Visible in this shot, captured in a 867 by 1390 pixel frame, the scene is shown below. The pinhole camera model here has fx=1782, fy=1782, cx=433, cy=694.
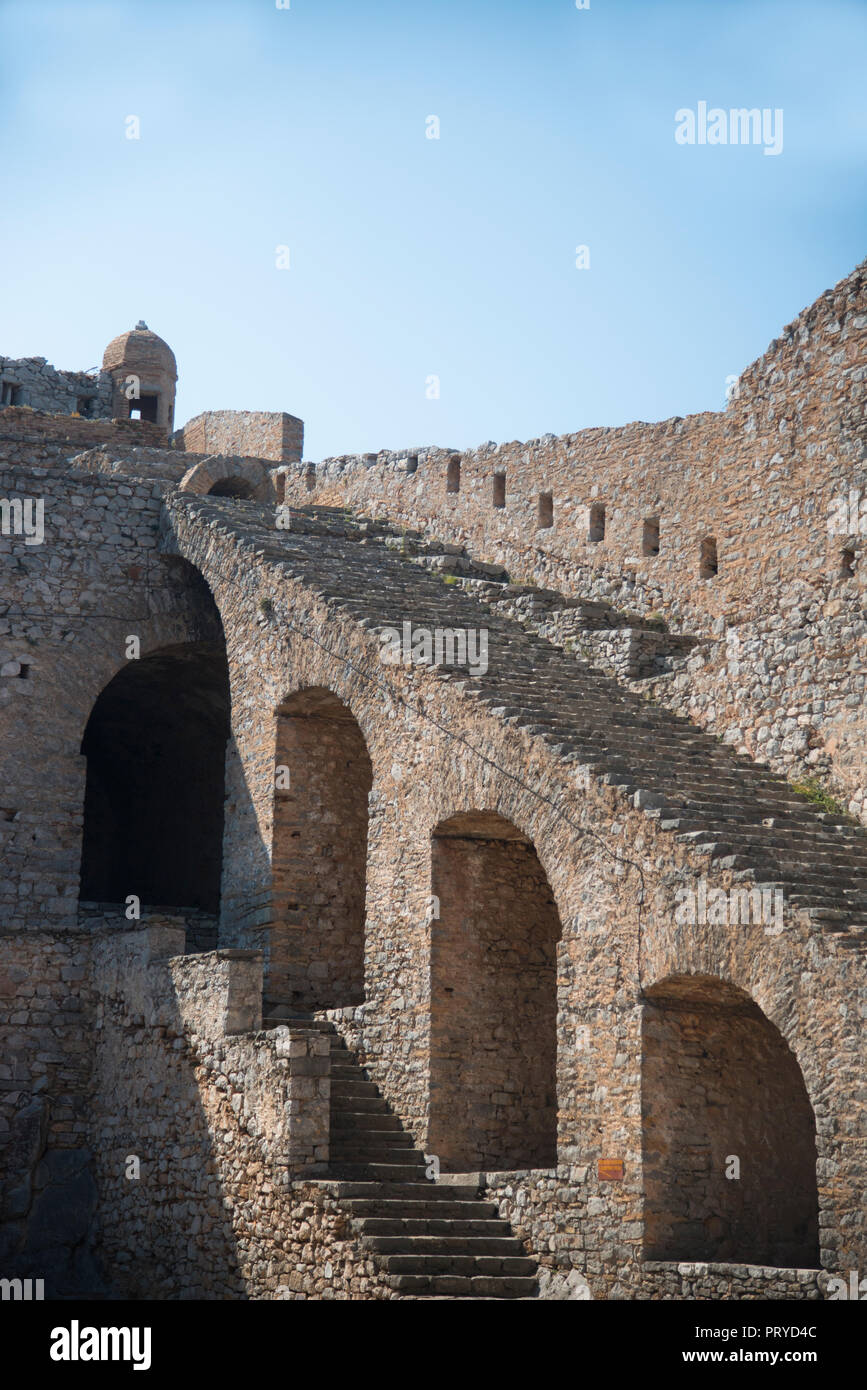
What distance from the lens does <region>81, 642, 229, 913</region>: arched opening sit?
65.7ft

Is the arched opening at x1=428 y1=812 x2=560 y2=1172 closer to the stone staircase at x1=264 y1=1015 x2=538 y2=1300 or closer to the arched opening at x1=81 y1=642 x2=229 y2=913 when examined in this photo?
the stone staircase at x1=264 y1=1015 x2=538 y2=1300

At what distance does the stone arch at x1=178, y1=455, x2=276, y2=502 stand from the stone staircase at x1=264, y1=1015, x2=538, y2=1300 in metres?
12.0

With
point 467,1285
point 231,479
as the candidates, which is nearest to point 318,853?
point 467,1285

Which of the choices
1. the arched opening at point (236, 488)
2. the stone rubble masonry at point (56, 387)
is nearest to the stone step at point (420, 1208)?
the arched opening at point (236, 488)

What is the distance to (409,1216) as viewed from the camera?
39.4 feet

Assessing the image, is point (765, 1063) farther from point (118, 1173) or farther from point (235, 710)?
point (235, 710)

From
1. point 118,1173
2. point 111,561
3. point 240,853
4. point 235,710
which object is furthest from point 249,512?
point 118,1173

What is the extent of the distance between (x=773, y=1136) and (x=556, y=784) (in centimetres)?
273

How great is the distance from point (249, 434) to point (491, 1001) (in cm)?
1536

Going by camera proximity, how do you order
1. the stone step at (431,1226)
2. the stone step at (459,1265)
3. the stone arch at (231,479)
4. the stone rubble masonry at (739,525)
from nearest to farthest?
the stone step at (459,1265), the stone step at (431,1226), the stone rubble masonry at (739,525), the stone arch at (231,479)

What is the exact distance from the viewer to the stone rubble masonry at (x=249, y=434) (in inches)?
1040

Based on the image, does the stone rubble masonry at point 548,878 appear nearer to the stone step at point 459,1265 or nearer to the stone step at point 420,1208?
the stone step at point 459,1265

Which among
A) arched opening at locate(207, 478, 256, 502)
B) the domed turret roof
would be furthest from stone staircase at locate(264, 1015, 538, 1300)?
the domed turret roof

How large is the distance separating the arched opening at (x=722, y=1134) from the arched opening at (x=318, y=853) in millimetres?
4533
